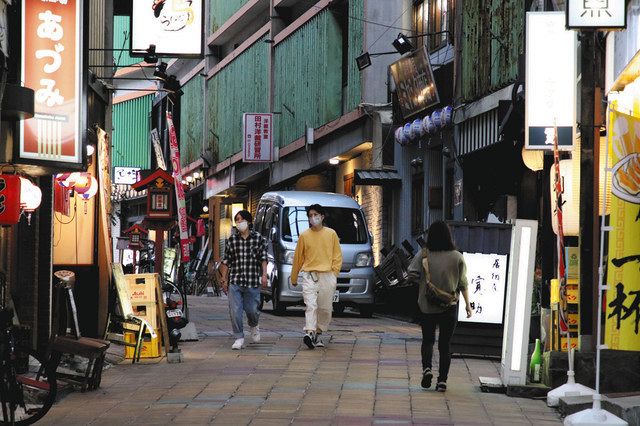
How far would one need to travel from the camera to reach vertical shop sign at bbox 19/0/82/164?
1438 centimetres

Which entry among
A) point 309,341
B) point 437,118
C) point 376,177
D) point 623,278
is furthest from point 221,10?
point 623,278

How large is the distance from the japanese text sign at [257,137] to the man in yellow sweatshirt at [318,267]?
2625 cm

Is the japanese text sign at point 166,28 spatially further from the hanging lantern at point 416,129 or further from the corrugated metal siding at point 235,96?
the corrugated metal siding at point 235,96

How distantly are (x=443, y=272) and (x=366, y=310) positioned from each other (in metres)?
14.2

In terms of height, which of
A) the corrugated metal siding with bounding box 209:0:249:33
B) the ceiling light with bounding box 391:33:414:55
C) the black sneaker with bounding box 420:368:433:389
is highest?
the corrugated metal siding with bounding box 209:0:249:33

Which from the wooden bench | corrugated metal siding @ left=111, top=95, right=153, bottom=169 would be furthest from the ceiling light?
corrugated metal siding @ left=111, top=95, right=153, bottom=169

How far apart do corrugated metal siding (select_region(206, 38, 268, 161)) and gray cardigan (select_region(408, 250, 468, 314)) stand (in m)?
34.4

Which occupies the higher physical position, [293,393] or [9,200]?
[9,200]

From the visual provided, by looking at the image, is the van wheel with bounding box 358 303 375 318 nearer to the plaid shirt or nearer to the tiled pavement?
the tiled pavement

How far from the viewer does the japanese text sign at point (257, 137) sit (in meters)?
44.2

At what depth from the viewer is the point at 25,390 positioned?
1097 centimetres

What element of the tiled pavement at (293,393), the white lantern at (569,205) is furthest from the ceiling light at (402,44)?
the white lantern at (569,205)

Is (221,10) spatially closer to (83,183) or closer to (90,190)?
(90,190)

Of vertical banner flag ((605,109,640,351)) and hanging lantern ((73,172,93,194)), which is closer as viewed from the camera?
vertical banner flag ((605,109,640,351))
